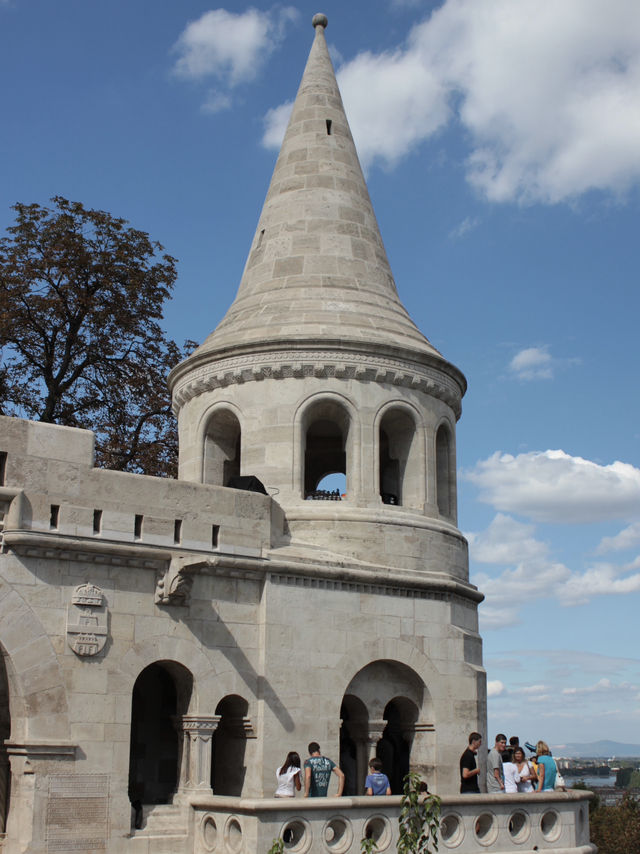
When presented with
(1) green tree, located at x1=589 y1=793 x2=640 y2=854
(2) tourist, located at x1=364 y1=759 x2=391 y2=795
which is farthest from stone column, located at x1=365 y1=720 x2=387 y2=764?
(1) green tree, located at x1=589 y1=793 x2=640 y2=854

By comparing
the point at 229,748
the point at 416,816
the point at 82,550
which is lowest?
the point at 416,816

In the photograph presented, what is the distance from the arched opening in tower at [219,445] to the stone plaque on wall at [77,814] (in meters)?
6.52

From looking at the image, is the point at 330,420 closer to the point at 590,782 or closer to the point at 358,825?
the point at 358,825

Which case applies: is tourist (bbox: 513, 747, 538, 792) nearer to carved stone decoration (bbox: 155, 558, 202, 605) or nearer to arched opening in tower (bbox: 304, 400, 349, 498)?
carved stone decoration (bbox: 155, 558, 202, 605)

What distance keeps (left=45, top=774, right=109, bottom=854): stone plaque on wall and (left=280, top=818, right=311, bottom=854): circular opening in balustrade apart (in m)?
2.53

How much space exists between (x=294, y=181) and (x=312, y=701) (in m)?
10.1

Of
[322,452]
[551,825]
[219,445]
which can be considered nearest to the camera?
[551,825]

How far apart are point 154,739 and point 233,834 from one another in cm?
380

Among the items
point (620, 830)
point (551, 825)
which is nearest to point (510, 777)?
point (551, 825)

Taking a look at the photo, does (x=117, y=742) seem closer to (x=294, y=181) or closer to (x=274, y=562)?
(x=274, y=562)

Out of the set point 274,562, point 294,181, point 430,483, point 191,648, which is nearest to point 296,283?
point 294,181

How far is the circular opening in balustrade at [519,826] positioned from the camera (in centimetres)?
1399

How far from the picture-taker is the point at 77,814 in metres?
13.2

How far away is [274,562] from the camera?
15555 millimetres
